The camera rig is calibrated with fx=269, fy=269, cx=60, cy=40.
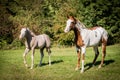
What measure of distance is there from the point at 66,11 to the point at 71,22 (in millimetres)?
18919

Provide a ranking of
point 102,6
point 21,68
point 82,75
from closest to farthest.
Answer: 1. point 82,75
2. point 21,68
3. point 102,6

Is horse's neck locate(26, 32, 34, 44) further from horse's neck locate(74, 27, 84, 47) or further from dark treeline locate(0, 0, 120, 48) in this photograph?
dark treeline locate(0, 0, 120, 48)

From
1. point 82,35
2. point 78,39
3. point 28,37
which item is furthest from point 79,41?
point 28,37

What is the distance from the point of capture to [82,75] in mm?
10789

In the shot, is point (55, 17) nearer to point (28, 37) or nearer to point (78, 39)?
point (28, 37)

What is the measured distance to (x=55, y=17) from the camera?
1244 inches

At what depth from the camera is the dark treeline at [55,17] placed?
29156mm

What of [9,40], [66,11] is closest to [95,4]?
[66,11]

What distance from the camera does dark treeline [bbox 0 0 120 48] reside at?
2916cm

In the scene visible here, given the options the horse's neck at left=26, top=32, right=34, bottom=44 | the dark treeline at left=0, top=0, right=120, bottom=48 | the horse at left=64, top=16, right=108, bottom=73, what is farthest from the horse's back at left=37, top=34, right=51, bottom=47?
the dark treeline at left=0, top=0, right=120, bottom=48

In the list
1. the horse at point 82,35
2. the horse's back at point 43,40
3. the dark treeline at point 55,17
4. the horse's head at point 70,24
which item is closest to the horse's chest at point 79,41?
the horse at point 82,35

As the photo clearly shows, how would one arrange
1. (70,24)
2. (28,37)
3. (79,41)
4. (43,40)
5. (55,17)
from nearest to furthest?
(70,24)
(79,41)
(28,37)
(43,40)
(55,17)

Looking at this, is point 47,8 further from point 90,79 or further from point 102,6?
point 90,79

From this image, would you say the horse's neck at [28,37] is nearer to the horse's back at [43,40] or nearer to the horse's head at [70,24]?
the horse's back at [43,40]
